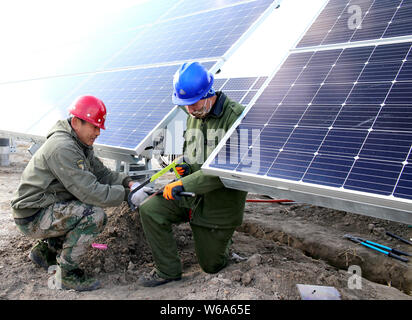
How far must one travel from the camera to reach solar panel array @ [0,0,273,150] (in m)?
6.30

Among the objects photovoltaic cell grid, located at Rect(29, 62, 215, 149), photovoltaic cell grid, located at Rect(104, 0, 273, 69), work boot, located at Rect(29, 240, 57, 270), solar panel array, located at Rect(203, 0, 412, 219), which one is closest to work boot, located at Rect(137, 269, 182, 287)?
work boot, located at Rect(29, 240, 57, 270)

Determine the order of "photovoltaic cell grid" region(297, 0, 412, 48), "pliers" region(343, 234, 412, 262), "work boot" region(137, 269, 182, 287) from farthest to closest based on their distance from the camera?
"pliers" region(343, 234, 412, 262), "photovoltaic cell grid" region(297, 0, 412, 48), "work boot" region(137, 269, 182, 287)

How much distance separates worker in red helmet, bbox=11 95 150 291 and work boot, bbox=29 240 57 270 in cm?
40

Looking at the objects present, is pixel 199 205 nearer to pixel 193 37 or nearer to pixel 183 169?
pixel 183 169

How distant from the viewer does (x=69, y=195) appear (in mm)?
4457

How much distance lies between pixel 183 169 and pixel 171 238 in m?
0.89

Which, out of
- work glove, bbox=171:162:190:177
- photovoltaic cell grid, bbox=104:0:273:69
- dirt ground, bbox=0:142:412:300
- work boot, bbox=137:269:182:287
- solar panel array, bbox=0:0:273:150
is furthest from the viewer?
photovoltaic cell grid, bbox=104:0:273:69

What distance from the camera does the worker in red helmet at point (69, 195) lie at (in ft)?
13.6

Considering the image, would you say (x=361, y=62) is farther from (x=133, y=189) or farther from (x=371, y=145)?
(x=133, y=189)

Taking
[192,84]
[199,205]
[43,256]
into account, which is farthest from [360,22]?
[43,256]

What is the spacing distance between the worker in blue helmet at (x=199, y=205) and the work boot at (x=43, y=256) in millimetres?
1320

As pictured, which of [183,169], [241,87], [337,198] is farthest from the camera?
[241,87]
